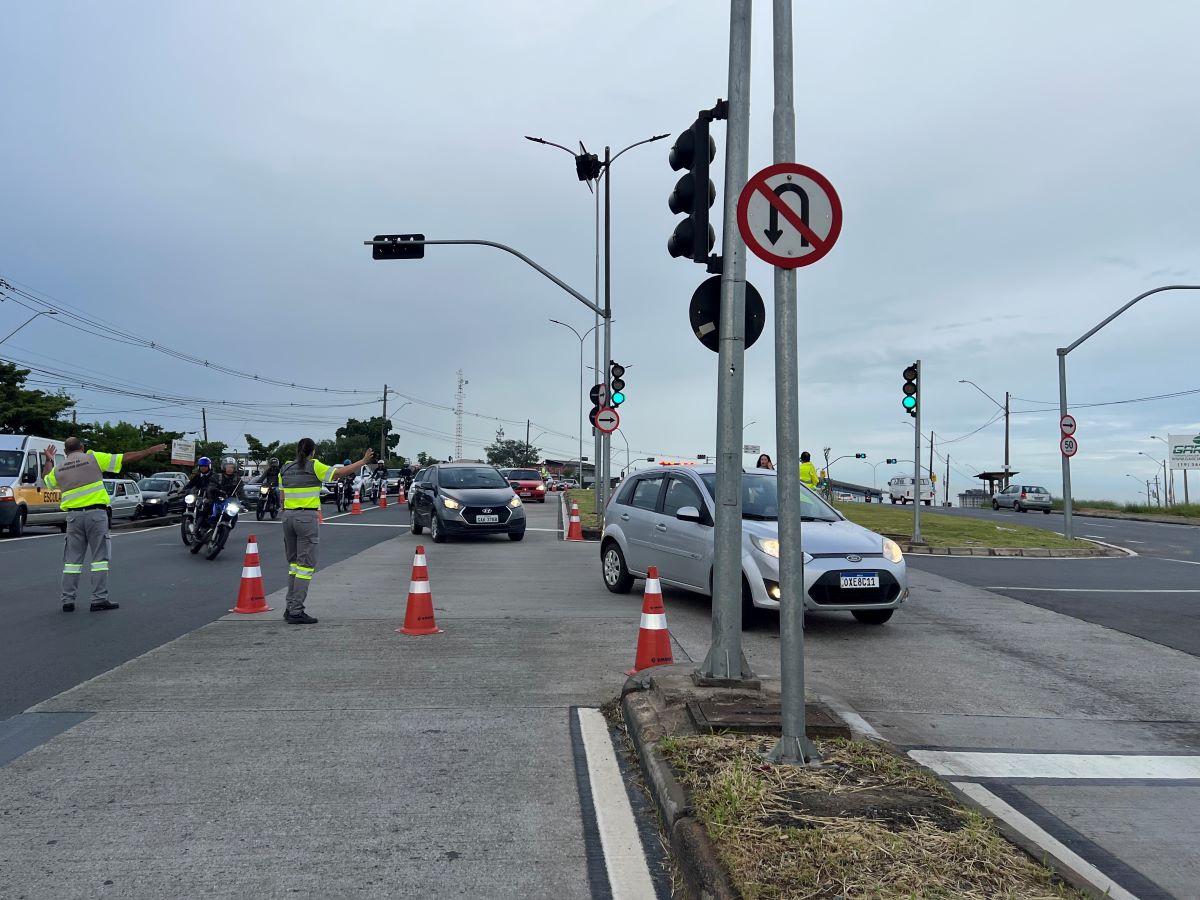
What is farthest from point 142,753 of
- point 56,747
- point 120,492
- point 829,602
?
point 120,492

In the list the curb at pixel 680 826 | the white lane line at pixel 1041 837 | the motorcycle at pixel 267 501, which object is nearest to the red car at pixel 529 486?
the motorcycle at pixel 267 501

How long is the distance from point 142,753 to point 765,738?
3.20 m

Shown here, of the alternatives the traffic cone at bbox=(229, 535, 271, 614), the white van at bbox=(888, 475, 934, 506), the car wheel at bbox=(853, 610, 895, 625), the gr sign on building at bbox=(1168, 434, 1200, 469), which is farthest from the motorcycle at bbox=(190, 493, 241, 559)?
the white van at bbox=(888, 475, 934, 506)

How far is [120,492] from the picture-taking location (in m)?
27.4

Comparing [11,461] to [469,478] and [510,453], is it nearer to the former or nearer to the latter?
[469,478]

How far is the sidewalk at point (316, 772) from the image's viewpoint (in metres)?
3.55

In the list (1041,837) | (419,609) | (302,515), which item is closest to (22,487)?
(302,515)

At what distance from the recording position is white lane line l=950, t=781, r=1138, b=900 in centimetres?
342

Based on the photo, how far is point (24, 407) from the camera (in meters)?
43.5

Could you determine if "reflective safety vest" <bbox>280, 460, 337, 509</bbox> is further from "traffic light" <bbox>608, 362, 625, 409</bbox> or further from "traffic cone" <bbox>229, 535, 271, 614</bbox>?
"traffic light" <bbox>608, 362, 625, 409</bbox>

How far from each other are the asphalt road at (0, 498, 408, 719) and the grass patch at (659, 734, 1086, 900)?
4469mm

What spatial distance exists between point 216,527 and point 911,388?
43.2 feet

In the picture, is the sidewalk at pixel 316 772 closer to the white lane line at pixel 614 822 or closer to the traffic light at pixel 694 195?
the white lane line at pixel 614 822

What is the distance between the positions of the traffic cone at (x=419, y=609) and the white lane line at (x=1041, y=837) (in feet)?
16.9
